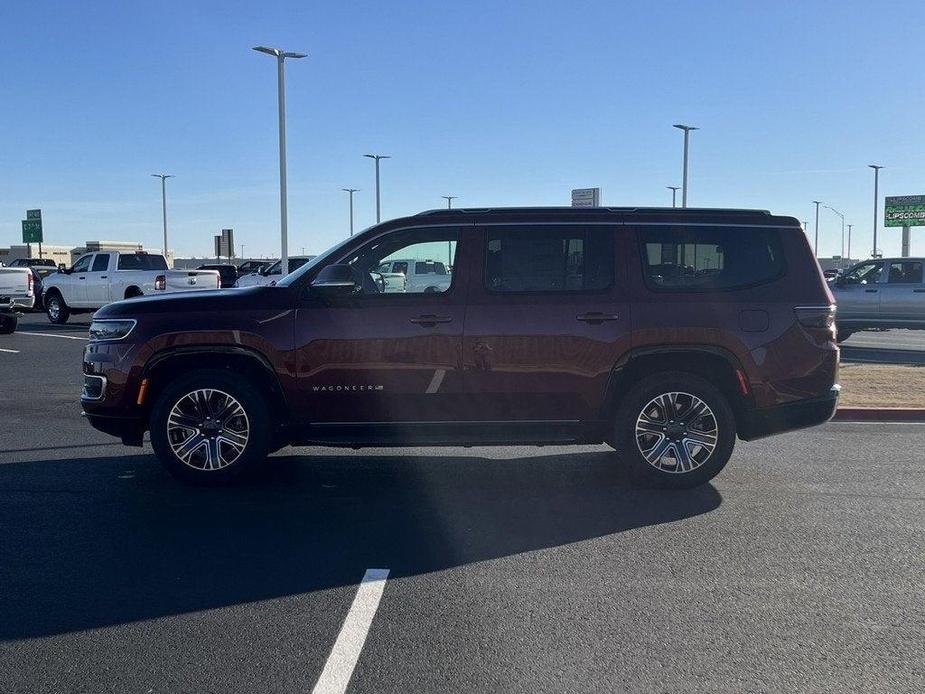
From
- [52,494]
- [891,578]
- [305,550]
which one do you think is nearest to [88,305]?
[52,494]

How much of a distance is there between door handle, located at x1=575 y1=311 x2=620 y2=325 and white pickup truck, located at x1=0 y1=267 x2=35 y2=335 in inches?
729

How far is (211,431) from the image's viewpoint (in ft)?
22.5

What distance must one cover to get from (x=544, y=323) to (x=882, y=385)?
7.76 meters

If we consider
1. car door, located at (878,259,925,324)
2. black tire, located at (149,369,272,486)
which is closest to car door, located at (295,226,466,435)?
black tire, located at (149,369,272,486)

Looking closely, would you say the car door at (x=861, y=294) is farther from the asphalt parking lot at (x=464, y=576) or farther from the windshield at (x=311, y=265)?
the windshield at (x=311, y=265)

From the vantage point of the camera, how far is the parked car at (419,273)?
22.4 ft

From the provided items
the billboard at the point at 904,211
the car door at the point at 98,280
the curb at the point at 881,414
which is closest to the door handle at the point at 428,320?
the curb at the point at 881,414

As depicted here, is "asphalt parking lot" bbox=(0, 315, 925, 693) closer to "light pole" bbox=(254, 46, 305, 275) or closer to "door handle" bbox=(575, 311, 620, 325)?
"door handle" bbox=(575, 311, 620, 325)

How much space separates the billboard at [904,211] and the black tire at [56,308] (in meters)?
57.2

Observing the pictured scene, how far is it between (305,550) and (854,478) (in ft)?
14.8

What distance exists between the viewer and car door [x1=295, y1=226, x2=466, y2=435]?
6.67m

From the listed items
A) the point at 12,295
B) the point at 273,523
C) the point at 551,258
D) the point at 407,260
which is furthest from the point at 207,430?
the point at 12,295

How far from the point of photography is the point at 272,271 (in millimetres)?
31281

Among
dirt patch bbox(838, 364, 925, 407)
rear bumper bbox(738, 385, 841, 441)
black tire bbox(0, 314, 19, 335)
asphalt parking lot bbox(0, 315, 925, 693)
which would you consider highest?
rear bumper bbox(738, 385, 841, 441)
